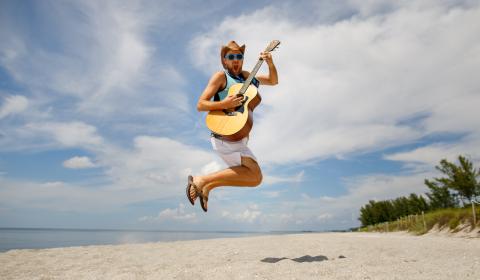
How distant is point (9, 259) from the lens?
667cm

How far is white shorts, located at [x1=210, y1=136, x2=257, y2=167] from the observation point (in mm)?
4480

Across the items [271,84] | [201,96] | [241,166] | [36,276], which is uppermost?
[271,84]

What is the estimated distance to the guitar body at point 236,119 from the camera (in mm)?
4312

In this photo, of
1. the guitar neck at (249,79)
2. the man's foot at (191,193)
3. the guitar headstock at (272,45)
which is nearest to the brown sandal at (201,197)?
the man's foot at (191,193)

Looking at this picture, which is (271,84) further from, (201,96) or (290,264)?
(290,264)

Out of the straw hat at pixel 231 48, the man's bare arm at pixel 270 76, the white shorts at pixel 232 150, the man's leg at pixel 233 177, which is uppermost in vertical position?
the straw hat at pixel 231 48

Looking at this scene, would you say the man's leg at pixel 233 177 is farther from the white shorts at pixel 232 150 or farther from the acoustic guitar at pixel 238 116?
the acoustic guitar at pixel 238 116

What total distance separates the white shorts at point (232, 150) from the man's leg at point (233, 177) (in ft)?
0.22

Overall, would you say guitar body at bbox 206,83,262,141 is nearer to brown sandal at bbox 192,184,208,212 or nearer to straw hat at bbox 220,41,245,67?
straw hat at bbox 220,41,245,67

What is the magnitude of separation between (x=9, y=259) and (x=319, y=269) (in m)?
6.02

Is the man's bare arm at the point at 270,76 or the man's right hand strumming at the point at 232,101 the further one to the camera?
the man's bare arm at the point at 270,76

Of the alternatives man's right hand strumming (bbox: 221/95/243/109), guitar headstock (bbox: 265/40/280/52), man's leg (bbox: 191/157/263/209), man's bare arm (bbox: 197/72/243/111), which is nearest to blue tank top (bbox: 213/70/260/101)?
man's bare arm (bbox: 197/72/243/111)

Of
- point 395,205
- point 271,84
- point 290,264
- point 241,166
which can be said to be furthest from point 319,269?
point 395,205

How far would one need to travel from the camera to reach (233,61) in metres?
4.94
